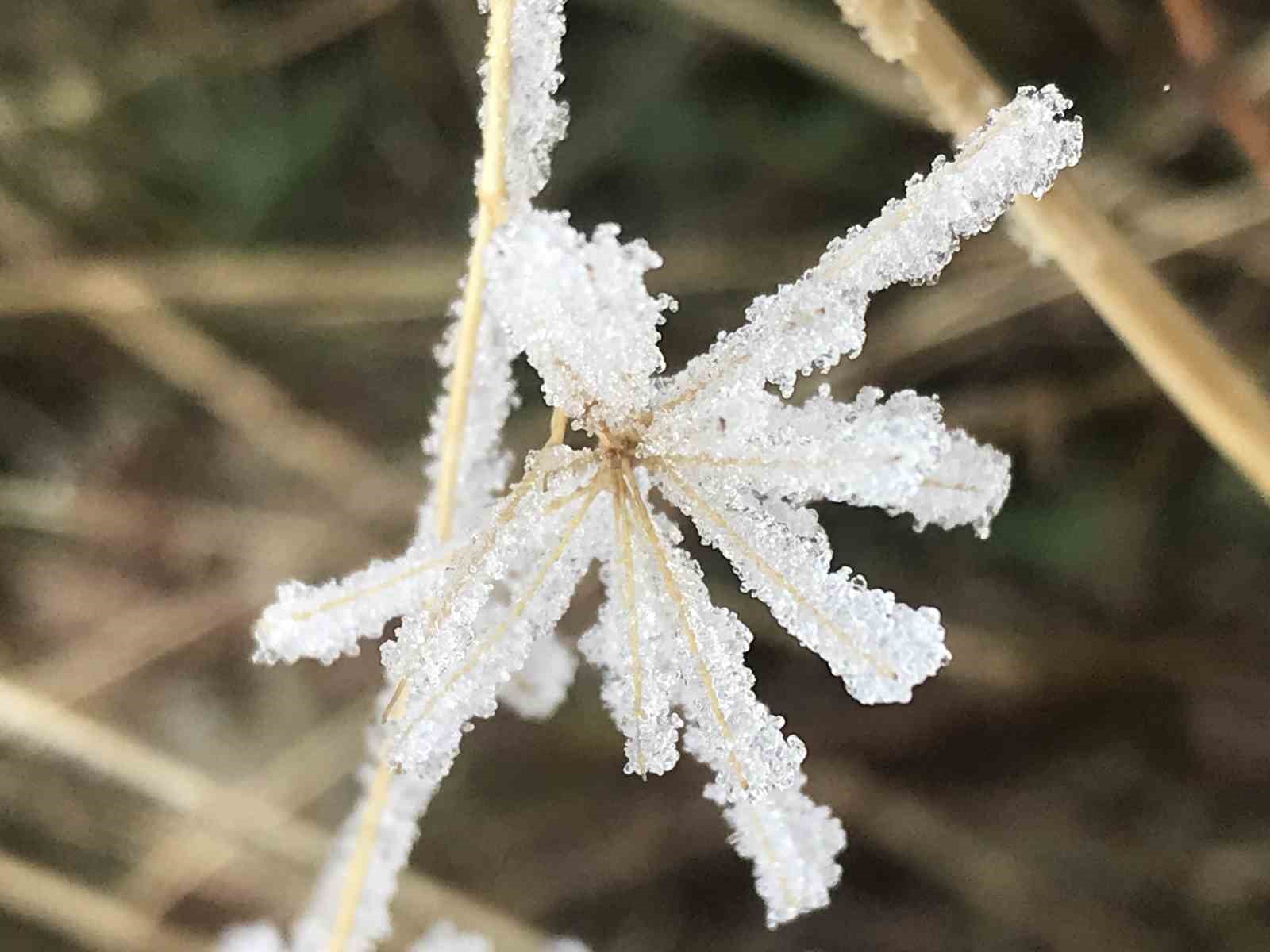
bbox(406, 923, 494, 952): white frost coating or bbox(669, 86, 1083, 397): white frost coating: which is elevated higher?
bbox(406, 923, 494, 952): white frost coating

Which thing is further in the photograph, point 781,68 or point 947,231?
point 781,68

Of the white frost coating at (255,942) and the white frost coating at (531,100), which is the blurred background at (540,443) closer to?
the white frost coating at (255,942)

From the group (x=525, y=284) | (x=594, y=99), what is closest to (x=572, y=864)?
(x=594, y=99)

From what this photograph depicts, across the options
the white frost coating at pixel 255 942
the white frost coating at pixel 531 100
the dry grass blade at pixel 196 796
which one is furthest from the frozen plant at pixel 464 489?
the dry grass blade at pixel 196 796

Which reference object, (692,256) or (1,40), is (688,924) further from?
(1,40)

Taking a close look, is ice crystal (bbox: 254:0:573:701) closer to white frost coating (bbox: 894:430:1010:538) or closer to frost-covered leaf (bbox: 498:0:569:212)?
frost-covered leaf (bbox: 498:0:569:212)

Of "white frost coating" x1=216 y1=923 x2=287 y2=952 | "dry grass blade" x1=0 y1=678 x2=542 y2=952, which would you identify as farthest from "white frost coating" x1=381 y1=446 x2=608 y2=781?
"dry grass blade" x1=0 y1=678 x2=542 y2=952

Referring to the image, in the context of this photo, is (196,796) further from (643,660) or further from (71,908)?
(643,660)
